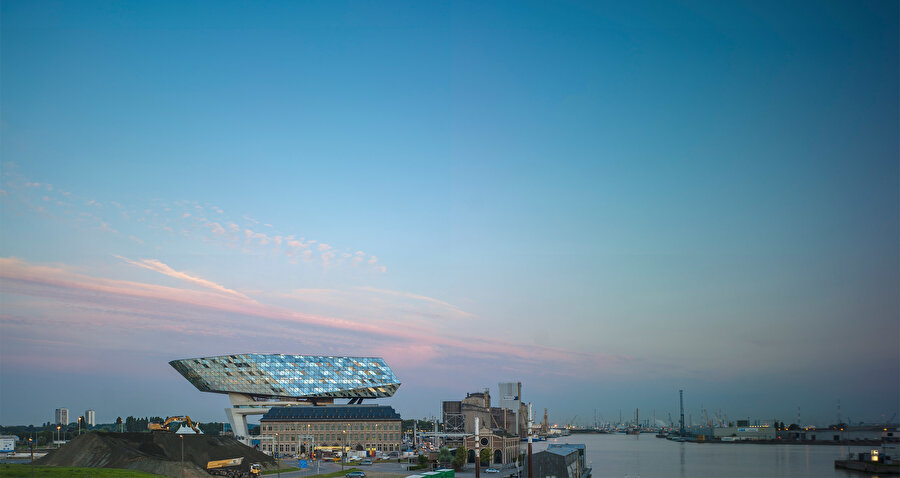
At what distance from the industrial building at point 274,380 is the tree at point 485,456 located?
6305 cm

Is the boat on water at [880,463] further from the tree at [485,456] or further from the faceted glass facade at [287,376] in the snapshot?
the faceted glass facade at [287,376]

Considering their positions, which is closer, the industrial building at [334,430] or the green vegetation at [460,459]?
the green vegetation at [460,459]

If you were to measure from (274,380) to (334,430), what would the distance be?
24741 mm

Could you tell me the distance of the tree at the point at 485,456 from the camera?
114 meters

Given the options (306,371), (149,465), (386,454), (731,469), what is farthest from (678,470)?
(149,465)

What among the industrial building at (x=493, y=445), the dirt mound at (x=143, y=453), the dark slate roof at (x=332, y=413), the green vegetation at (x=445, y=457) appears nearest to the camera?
the dirt mound at (x=143, y=453)

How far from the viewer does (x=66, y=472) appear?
6669cm

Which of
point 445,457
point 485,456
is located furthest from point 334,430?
point 445,457

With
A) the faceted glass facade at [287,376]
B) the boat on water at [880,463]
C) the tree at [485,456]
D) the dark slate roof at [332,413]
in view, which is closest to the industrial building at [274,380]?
the faceted glass facade at [287,376]

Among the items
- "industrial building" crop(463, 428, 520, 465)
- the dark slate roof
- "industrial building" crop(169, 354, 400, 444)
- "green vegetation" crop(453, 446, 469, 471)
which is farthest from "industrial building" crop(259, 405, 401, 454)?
"green vegetation" crop(453, 446, 469, 471)

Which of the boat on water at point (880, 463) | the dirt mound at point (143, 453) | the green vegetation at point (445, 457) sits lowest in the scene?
the boat on water at point (880, 463)

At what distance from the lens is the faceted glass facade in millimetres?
159875

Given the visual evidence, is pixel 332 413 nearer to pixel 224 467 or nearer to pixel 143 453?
pixel 224 467

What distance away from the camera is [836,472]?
14000 centimetres
